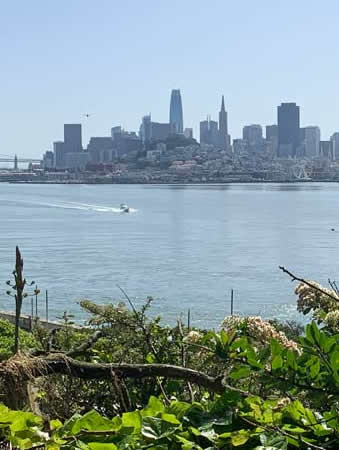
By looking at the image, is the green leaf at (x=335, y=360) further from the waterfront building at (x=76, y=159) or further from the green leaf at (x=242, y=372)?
the waterfront building at (x=76, y=159)

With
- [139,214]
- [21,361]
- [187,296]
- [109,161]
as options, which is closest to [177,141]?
[109,161]

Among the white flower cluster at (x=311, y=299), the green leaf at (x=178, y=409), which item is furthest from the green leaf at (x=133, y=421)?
the white flower cluster at (x=311, y=299)

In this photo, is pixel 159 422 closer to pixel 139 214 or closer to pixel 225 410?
pixel 225 410

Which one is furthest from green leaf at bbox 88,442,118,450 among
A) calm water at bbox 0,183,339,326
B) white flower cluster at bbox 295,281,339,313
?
calm water at bbox 0,183,339,326

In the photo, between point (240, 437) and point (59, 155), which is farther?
point (59, 155)

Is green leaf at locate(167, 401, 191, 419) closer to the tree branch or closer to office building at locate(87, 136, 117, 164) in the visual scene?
the tree branch

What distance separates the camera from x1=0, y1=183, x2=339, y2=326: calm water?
25875 mm

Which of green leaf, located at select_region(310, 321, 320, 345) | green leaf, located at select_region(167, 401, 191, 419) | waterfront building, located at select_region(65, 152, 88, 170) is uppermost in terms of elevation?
waterfront building, located at select_region(65, 152, 88, 170)

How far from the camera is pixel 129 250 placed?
134 ft

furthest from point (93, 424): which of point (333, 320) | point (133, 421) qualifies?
point (333, 320)

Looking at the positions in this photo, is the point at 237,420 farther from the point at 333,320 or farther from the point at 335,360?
the point at 333,320

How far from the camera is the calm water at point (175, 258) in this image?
25.9 m

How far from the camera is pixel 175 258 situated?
124ft

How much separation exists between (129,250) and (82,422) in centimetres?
3960
